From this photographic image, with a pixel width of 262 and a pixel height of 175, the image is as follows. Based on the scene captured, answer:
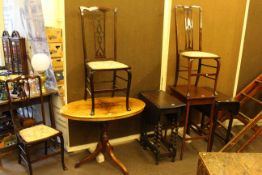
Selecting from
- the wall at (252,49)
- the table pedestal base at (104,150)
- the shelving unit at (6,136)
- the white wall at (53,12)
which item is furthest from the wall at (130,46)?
the wall at (252,49)

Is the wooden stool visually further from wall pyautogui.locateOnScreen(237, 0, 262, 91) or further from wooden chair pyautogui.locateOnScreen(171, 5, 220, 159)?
wall pyautogui.locateOnScreen(237, 0, 262, 91)

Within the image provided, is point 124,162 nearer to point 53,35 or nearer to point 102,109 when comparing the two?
point 102,109

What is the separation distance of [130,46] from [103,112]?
0.88m

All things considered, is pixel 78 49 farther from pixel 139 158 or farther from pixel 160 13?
pixel 139 158

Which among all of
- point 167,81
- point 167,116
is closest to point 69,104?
point 167,116

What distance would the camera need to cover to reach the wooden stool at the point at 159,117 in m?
2.38

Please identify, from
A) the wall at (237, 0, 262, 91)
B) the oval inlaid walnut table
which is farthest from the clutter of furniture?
the wall at (237, 0, 262, 91)

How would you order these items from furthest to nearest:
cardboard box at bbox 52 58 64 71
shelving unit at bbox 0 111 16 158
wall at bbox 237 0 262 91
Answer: wall at bbox 237 0 262 91 < shelving unit at bbox 0 111 16 158 < cardboard box at bbox 52 58 64 71

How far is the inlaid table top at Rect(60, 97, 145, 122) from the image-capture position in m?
2.08

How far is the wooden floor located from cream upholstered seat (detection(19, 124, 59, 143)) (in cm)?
41

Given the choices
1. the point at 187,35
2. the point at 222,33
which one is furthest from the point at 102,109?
the point at 222,33

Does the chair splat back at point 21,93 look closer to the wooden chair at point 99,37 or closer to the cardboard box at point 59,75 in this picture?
the cardboard box at point 59,75

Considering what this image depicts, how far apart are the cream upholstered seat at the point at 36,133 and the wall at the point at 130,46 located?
0.35m

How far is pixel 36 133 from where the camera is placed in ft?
7.32
